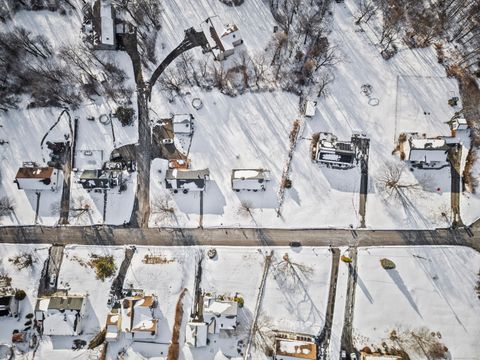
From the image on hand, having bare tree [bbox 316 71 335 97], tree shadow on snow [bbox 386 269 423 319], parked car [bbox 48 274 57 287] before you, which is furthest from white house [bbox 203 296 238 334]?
bare tree [bbox 316 71 335 97]

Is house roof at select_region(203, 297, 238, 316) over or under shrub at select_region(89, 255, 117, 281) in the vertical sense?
under

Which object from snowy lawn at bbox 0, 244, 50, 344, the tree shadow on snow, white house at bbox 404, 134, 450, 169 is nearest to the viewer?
the tree shadow on snow

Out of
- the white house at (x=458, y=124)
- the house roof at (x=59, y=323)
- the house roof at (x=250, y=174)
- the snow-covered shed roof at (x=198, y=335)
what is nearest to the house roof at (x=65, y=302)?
the house roof at (x=59, y=323)

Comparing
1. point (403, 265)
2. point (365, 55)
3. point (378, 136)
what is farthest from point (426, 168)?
point (365, 55)

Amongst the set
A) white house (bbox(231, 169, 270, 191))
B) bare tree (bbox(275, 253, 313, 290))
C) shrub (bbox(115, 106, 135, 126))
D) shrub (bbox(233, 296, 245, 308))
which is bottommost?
shrub (bbox(233, 296, 245, 308))

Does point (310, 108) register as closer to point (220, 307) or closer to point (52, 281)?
point (220, 307)

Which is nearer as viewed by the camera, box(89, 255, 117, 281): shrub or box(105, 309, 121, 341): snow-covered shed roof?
box(105, 309, 121, 341): snow-covered shed roof

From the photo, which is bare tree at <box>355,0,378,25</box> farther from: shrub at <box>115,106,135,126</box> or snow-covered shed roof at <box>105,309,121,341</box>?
snow-covered shed roof at <box>105,309,121,341</box>

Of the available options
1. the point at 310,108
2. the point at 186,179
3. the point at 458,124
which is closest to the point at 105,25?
the point at 186,179
